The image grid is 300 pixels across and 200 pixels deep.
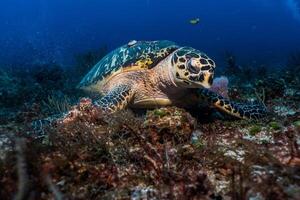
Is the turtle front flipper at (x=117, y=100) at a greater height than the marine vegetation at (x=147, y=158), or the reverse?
the turtle front flipper at (x=117, y=100)

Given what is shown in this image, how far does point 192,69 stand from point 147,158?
200 cm

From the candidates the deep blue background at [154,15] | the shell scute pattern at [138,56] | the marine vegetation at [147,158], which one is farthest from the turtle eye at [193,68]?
the deep blue background at [154,15]

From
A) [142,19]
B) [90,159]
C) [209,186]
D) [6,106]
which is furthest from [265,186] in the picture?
[142,19]

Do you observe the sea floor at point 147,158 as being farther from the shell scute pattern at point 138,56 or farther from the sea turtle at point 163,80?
the shell scute pattern at point 138,56

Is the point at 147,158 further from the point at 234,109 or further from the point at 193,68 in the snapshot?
the point at 234,109

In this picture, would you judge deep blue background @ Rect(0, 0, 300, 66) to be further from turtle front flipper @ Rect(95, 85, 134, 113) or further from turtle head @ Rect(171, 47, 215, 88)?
turtle head @ Rect(171, 47, 215, 88)

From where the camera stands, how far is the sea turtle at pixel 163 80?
15.7ft

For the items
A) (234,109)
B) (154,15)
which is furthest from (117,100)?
(154,15)

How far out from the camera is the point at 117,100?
16.4ft

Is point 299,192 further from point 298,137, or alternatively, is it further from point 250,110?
point 250,110

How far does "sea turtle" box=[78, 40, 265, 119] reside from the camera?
15.7ft

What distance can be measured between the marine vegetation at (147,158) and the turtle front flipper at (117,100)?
1.82ft

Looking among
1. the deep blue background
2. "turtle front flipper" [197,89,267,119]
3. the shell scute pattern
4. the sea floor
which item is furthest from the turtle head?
the deep blue background

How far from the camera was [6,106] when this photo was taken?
8492 millimetres
